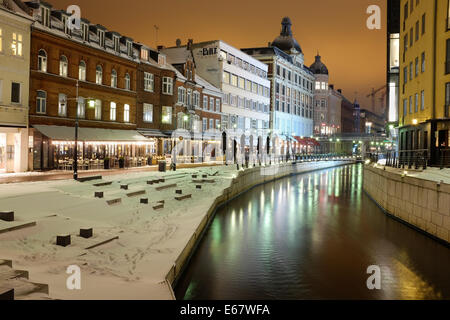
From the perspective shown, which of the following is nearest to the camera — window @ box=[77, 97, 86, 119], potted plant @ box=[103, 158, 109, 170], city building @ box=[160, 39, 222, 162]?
potted plant @ box=[103, 158, 109, 170]

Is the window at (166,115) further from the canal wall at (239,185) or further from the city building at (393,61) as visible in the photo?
the city building at (393,61)

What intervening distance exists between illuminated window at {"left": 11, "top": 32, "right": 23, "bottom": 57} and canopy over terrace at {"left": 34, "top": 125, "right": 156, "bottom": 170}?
5.30 metres

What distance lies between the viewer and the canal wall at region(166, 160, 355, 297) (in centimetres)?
1368

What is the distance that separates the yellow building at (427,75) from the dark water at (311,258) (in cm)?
1037

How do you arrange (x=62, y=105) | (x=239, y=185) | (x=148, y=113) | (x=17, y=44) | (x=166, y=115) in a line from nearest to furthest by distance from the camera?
(x=17, y=44)
(x=62, y=105)
(x=239, y=185)
(x=148, y=113)
(x=166, y=115)

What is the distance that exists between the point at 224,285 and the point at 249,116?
64.4 metres

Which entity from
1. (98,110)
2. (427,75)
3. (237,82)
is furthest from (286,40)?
(98,110)

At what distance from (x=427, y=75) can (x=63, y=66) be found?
29325 mm

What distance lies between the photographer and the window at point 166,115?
1956 inches

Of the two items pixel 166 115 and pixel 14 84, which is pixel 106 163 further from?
pixel 166 115

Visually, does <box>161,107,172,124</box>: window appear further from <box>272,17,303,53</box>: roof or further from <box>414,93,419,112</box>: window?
<box>272,17,303,53</box>: roof

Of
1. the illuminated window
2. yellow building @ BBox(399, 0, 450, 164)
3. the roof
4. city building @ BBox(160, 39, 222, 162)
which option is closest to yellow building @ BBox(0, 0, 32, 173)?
the illuminated window

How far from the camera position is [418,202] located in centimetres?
2144
